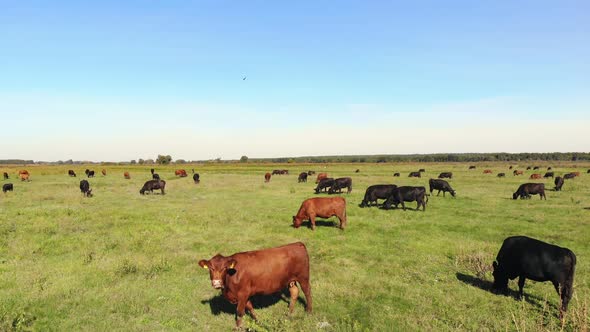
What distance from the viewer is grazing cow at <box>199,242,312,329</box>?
6949mm

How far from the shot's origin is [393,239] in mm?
14758

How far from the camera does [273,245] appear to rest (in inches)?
555

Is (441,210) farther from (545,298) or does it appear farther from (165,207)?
(165,207)

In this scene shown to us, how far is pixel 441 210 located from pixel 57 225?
22306 millimetres

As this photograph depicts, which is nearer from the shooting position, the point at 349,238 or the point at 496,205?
the point at 349,238

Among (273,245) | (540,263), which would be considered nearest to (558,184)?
(540,263)

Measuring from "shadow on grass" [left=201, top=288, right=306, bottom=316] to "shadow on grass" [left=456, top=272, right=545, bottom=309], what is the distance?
5210mm

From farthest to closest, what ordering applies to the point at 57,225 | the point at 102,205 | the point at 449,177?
the point at 449,177, the point at 102,205, the point at 57,225

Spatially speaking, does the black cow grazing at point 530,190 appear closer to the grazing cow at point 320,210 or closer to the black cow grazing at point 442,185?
the black cow grazing at point 442,185

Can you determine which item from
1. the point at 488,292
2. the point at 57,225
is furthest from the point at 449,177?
the point at 57,225

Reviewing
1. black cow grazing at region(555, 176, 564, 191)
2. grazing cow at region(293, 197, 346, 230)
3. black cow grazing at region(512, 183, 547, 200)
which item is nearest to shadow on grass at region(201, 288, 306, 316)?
grazing cow at region(293, 197, 346, 230)

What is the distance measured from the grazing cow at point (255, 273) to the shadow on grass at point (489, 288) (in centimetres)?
529

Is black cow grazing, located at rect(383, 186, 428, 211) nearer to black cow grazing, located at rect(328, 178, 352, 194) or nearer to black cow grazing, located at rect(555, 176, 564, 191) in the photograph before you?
black cow grazing, located at rect(328, 178, 352, 194)

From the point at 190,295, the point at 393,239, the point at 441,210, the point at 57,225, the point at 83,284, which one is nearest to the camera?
the point at 190,295
